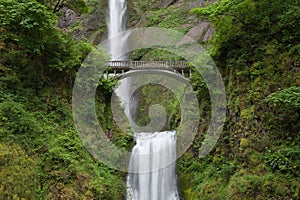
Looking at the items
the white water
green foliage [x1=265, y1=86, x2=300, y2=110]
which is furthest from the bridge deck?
the white water

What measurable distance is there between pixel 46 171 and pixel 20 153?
0.94 metres

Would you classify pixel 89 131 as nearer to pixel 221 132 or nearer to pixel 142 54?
pixel 221 132

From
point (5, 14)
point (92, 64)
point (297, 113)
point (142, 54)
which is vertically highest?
point (142, 54)

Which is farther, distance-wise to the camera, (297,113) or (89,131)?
(89,131)

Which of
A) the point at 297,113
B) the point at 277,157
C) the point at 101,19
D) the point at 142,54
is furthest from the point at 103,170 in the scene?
the point at 101,19

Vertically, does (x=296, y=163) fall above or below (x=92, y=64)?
below

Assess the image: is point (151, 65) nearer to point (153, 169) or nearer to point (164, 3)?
point (153, 169)

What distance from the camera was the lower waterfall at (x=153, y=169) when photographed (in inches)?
496

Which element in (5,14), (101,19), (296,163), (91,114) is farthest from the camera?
(101,19)

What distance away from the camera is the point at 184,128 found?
555 inches

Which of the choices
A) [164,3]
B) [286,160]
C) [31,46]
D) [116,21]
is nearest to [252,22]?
[286,160]

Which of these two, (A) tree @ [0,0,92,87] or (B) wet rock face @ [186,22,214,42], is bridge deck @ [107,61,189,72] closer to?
(A) tree @ [0,0,92,87]

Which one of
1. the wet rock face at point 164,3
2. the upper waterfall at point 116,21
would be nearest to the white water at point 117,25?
the upper waterfall at point 116,21

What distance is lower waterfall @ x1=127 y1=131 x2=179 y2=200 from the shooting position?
41.3ft
